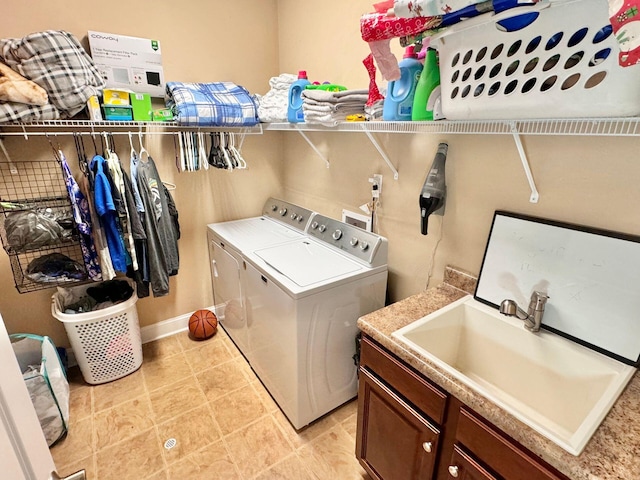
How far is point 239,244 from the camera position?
206 centimetres

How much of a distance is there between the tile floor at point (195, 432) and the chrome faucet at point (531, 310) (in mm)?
1072

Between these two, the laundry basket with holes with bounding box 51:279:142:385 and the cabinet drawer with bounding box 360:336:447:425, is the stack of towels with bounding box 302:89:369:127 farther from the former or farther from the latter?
the laundry basket with holes with bounding box 51:279:142:385

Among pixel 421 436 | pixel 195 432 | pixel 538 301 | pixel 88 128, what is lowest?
pixel 195 432

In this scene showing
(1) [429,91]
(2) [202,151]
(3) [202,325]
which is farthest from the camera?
(3) [202,325]

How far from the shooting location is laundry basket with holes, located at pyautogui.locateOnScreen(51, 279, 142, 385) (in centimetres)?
195

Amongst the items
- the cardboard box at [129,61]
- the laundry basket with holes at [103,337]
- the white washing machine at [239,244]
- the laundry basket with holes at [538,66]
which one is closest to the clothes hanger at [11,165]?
the cardboard box at [129,61]

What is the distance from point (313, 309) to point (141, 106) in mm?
1540

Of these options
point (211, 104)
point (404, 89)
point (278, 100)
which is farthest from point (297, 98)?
point (404, 89)

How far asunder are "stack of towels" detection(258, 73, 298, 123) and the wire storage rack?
122cm

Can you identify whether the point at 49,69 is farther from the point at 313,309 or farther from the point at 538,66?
the point at 538,66

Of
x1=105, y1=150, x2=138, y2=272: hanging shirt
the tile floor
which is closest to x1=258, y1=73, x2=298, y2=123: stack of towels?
x1=105, y1=150, x2=138, y2=272: hanging shirt

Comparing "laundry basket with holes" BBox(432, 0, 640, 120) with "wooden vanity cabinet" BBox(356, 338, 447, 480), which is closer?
"laundry basket with holes" BBox(432, 0, 640, 120)

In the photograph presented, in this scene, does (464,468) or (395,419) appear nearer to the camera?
(464,468)

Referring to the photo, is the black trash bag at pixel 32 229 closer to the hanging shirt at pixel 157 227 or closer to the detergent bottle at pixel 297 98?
the hanging shirt at pixel 157 227
